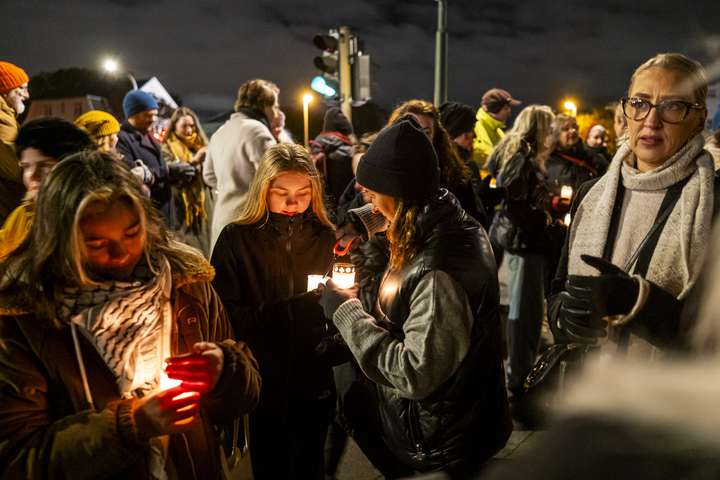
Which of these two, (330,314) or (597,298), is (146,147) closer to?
(330,314)

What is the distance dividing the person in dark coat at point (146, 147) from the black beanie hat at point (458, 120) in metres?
3.15

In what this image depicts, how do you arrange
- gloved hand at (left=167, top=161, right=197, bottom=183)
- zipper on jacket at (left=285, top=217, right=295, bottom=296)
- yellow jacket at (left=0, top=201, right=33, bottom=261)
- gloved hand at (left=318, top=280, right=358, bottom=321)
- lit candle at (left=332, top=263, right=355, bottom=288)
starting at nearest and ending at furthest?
gloved hand at (left=318, top=280, right=358, bottom=321)
lit candle at (left=332, top=263, right=355, bottom=288)
yellow jacket at (left=0, top=201, right=33, bottom=261)
zipper on jacket at (left=285, top=217, right=295, bottom=296)
gloved hand at (left=167, top=161, right=197, bottom=183)

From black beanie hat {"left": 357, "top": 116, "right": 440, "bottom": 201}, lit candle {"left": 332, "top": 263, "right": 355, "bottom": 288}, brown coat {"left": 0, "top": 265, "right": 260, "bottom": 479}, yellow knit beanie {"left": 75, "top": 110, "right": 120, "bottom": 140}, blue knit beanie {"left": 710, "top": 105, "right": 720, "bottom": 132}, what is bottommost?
brown coat {"left": 0, "top": 265, "right": 260, "bottom": 479}

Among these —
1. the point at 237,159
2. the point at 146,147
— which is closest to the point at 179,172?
the point at 146,147

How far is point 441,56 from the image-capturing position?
1199 cm

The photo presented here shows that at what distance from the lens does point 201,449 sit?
193 cm

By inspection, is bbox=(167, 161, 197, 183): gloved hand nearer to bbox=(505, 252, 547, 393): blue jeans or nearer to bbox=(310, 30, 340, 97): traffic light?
bbox=(505, 252, 547, 393): blue jeans

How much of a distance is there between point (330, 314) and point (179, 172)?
4.77m

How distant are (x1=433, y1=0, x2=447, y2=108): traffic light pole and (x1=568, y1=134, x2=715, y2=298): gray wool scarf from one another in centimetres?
992

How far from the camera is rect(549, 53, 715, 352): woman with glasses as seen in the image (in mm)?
1842

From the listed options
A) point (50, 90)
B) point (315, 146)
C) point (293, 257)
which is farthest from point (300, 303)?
point (50, 90)

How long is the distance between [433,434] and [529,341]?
9.46 feet

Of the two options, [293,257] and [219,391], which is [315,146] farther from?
[219,391]

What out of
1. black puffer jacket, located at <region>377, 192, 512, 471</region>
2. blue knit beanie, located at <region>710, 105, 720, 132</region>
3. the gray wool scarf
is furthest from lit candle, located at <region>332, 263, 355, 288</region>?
blue knit beanie, located at <region>710, 105, 720, 132</region>
